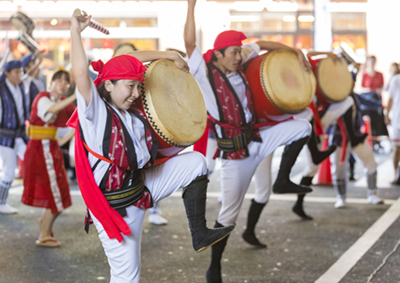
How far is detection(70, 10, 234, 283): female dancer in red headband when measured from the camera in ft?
7.24

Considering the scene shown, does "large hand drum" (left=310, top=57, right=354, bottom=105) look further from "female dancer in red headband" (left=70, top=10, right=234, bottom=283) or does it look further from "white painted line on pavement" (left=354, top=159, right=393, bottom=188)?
"white painted line on pavement" (left=354, top=159, right=393, bottom=188)

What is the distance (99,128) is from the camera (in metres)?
2.21

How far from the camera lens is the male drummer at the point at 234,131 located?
331 cm

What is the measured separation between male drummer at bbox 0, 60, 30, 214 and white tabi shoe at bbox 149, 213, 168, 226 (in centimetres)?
149

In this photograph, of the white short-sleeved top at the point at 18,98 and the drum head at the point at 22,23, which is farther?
the drum head at the point at 22,23

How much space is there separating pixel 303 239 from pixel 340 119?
1450mm

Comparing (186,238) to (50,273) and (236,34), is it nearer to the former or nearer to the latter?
(50,273)

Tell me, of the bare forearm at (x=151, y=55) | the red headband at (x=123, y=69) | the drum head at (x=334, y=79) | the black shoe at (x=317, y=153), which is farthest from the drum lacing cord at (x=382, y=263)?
the red headband at (x=123, y=69)

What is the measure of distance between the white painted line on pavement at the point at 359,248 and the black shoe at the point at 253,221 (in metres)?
0.67

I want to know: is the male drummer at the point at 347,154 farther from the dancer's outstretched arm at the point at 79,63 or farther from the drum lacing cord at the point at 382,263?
the dancer's outstretched arm at the point at 79,63

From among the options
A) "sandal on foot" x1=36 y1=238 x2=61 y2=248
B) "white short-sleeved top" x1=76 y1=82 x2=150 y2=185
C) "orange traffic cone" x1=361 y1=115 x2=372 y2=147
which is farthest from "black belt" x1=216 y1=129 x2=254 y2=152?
"orange traffic cone" x1=361 y1=115 x2=372 y2=147

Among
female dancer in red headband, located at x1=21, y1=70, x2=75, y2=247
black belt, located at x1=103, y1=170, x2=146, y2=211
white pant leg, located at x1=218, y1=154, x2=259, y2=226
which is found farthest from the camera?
female dancer in red headband, located at x1=21, y1=70, x2=75, y2=247

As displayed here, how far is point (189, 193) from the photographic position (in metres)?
2.50

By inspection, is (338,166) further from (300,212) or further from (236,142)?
(236,142)
